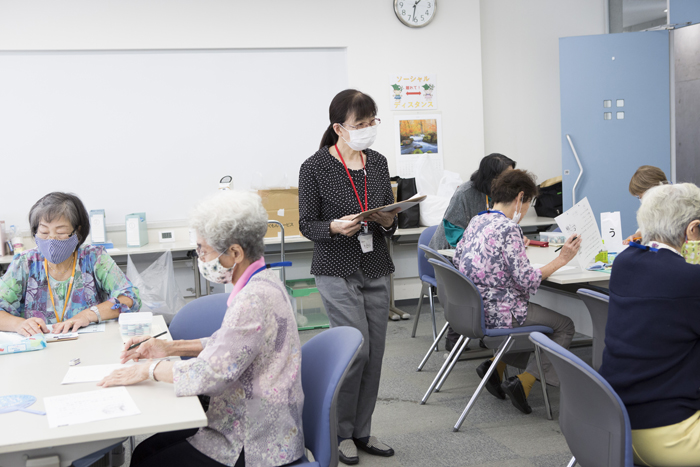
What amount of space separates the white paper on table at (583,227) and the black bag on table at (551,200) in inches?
109

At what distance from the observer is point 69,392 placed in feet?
4.76

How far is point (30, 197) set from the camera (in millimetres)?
4832

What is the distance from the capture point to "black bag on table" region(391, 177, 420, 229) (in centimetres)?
520

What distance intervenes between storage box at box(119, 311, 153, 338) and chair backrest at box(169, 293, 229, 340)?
161mm

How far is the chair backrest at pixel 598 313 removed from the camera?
2.04m

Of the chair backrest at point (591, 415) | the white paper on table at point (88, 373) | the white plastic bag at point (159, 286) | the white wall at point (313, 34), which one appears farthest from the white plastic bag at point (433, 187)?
the white paper on table at point (88, 373)

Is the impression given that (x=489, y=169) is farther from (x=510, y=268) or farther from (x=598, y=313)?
(x=598, y=313)

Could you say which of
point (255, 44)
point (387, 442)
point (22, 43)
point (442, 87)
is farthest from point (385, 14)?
point (387, 442)

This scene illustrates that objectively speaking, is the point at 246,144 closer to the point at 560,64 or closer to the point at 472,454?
the point at 560,64

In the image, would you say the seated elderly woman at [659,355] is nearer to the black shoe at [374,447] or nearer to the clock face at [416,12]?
the black shoe at [374,447]

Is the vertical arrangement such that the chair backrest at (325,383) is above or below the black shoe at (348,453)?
above

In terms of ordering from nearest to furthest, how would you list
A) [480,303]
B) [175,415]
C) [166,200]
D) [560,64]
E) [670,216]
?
[175,415] < [670,216] < [480,303] < [166,200] < [560,64]

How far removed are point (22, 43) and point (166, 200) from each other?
64.4 inches

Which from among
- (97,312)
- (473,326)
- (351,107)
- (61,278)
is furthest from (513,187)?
(61,278)
